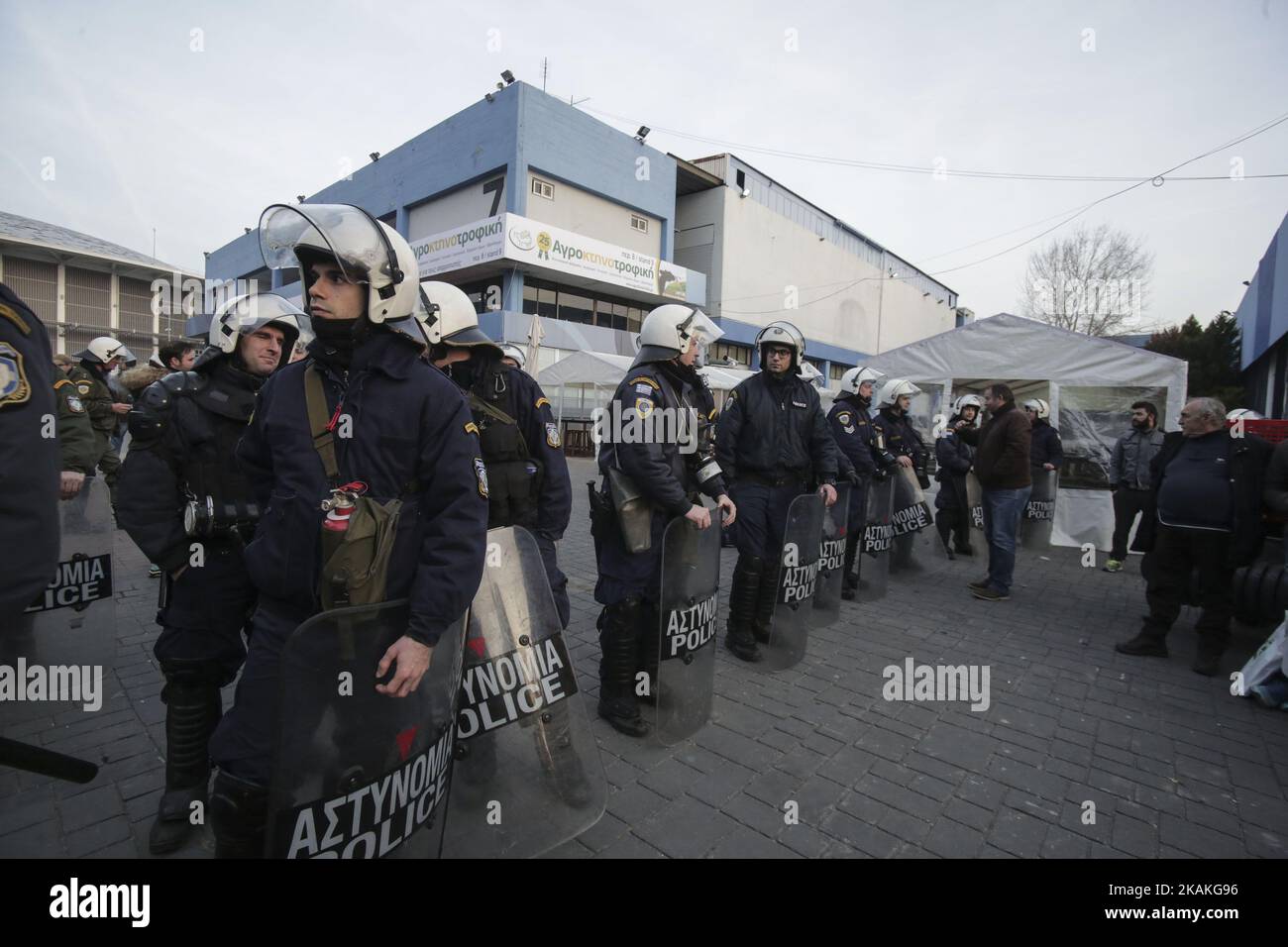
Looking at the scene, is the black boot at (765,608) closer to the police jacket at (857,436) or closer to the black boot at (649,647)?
the black boot at (649,647)

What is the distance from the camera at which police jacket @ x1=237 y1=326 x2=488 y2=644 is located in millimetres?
1676

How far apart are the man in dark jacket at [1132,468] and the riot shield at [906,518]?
2.34 meters

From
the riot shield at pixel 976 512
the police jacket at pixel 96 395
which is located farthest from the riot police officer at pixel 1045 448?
the police jacket at pixel 96 395

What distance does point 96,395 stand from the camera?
6480mm

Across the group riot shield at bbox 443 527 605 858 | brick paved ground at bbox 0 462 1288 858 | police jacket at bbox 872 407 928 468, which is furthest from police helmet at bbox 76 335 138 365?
police jacket at bbox 872 407 928 468

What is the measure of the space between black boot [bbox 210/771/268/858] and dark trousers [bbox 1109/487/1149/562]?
28.9 ft

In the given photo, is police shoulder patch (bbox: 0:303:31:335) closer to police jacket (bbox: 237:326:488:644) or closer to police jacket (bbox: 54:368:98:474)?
police jacket (bbox: 237:326:488:644)

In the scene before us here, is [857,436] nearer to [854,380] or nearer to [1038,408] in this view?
[854,380]

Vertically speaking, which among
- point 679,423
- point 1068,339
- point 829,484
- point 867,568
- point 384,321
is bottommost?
point 867,568

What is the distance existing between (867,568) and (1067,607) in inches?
79.1

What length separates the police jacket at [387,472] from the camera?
66.0 inches

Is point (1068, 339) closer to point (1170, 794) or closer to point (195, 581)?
point (1170, 794)
